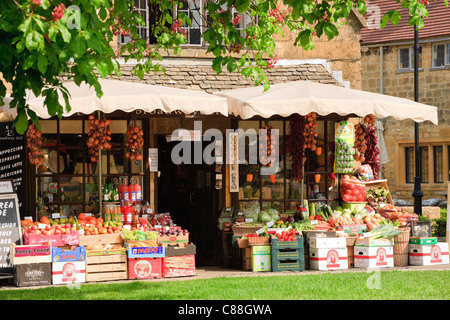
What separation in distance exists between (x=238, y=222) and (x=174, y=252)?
69.9 inches

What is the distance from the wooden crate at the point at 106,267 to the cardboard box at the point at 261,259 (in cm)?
201

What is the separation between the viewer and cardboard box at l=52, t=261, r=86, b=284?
11.0m

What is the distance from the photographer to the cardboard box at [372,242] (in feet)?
40.2

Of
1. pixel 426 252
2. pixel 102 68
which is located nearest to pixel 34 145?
pixel 102 68

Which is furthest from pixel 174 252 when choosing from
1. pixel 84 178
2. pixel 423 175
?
pixel 423 175

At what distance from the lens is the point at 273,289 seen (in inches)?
389

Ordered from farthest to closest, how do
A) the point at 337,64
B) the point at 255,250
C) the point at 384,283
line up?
the point at 337,64 → the point at 255,250 → the point at 384,283

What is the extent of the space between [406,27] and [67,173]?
21421 mm

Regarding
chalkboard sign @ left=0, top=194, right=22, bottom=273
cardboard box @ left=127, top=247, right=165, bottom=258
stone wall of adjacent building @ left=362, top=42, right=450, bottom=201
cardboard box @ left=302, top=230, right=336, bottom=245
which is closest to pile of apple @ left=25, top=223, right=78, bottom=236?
chalkboard sign @ left=0, top=194, right=22, bottom=273

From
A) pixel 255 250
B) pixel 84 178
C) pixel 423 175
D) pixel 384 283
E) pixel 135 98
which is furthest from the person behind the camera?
pixel 423 175

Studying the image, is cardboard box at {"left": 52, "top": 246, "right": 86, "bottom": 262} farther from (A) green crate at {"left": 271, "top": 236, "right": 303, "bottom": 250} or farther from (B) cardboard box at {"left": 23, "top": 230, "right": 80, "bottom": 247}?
(A) green crate at {"left": 271, "top": 236, "right": 303, "bottom": 250}

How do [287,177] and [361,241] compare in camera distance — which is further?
[287,177]
